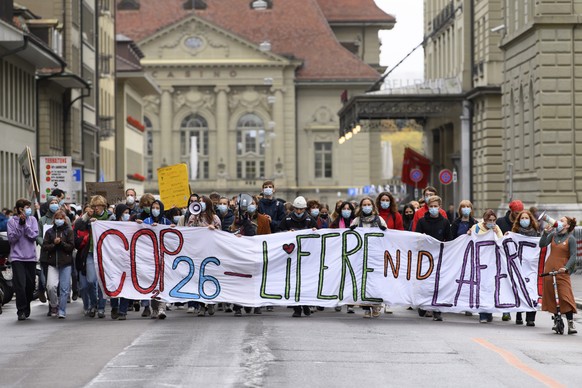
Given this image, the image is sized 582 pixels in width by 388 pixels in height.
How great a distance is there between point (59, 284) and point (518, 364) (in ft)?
28.7

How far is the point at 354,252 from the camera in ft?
76.5

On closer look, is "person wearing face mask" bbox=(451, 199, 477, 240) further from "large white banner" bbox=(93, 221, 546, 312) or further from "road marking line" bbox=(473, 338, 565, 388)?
"road marking line" bbox=(473, 338, 565, 388)

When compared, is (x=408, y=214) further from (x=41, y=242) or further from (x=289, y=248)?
(x=41, y=242)

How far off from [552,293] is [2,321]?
765 cm

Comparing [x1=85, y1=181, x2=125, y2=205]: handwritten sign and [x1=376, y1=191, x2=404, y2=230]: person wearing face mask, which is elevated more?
[x1=85, y1=181, x2=125, y2=205]: handwritten sign

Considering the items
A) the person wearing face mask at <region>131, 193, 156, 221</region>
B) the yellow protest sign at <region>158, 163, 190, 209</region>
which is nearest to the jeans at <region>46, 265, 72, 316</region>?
the person wearing face mask at <region>131, 193, 156, 221</region>

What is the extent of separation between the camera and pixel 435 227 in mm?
23719

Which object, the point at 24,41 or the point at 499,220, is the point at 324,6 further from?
the point at 499,220

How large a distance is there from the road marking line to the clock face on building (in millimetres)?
103169

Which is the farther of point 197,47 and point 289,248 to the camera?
point 197,47

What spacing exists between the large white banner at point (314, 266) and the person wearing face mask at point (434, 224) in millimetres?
472

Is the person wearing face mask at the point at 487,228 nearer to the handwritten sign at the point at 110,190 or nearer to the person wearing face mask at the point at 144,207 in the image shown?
the person wearing face mask at the point at 144,207

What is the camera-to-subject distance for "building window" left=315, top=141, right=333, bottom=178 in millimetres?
123688

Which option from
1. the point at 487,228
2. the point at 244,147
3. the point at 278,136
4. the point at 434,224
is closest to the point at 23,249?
the point at 434,224
